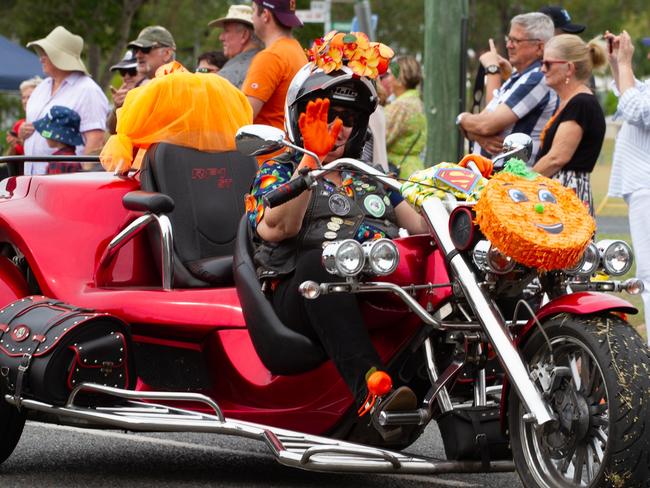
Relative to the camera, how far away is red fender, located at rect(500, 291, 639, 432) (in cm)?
431

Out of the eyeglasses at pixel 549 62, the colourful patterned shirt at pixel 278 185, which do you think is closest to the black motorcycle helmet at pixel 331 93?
the colourful patterned shirt at pixel 278 185

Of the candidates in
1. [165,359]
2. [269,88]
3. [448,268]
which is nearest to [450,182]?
[448,268]

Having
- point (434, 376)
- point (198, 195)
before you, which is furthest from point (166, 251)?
point (434, 376)

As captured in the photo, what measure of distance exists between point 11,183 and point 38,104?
378 cm

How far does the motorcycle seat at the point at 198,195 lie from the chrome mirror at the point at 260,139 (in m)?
1.52

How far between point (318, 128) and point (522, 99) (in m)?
3.76

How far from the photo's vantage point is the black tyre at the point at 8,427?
5812mm

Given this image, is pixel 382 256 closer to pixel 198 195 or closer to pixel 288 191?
pixel 288 191

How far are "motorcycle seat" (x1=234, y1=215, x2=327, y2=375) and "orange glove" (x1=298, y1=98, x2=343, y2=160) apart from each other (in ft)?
2.24

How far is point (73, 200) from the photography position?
6137 mm

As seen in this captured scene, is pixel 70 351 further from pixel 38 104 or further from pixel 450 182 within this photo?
pixel 38 104

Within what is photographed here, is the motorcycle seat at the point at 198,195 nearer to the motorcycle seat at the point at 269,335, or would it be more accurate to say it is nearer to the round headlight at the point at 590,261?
the motorcycle seat at the point at 269,335

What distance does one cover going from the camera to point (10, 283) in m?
6.13

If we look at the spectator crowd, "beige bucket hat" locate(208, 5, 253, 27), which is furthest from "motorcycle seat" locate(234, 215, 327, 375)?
"beige bucket hat" locate(208, 5, 253, 27)
